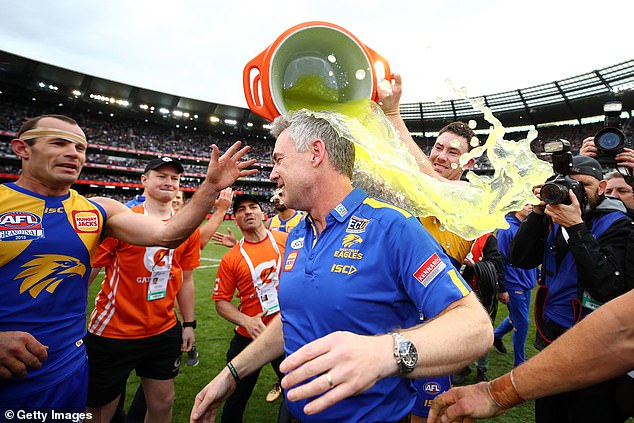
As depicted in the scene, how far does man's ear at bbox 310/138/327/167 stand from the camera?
1.75 m

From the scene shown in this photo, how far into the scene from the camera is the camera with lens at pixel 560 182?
7.14ft

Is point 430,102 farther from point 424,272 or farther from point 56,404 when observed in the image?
point 56,404

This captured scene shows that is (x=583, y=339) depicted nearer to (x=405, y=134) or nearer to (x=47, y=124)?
(x=405, y=134)

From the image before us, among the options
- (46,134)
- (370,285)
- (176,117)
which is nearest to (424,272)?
(370,285)

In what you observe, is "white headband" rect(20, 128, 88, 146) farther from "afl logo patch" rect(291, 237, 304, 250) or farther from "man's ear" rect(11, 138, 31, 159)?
"afl logo patch" rect(291, 237, 304, 250)

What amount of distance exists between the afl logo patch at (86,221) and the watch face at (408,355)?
2368mm

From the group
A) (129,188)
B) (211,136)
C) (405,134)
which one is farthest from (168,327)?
(211,136)

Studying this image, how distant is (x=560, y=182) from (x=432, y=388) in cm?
166

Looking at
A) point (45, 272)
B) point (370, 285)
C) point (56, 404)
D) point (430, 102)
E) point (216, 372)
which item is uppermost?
point (430, 102)

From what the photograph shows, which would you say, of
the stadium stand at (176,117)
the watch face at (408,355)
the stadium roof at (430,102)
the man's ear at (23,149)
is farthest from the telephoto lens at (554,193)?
the stadium roof at (430,102)

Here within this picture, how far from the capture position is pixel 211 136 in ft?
172

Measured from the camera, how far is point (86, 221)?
93.8 inches

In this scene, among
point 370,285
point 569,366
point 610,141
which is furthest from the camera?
point 610,141

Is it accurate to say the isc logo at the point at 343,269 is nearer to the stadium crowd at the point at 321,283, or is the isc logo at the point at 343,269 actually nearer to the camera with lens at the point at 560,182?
the stadium crowd at the point at 321,283
